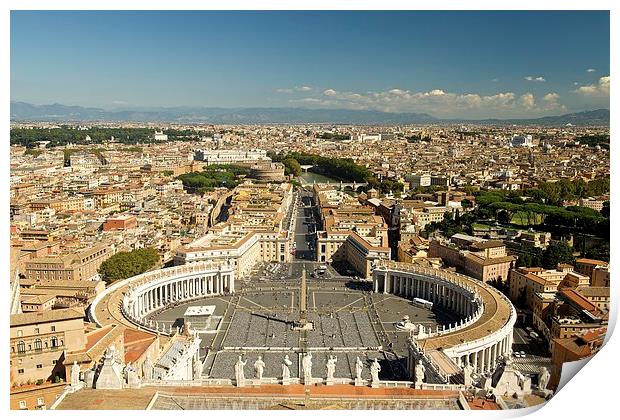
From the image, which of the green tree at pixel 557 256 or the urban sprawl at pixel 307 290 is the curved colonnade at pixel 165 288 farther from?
the green tree at pixel 557 256

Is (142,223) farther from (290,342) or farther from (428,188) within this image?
(428,188)

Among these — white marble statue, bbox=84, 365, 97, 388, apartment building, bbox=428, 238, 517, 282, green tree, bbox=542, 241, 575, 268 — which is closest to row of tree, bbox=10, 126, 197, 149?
apartment building, bbox=428, 238, 517, 282

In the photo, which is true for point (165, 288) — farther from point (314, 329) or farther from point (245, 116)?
point (245, 116)

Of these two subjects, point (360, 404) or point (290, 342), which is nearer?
point (360, 404)

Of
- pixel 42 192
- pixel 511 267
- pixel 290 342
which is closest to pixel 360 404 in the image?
pixel 290 342

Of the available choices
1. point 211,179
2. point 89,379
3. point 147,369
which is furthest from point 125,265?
point 211,179
